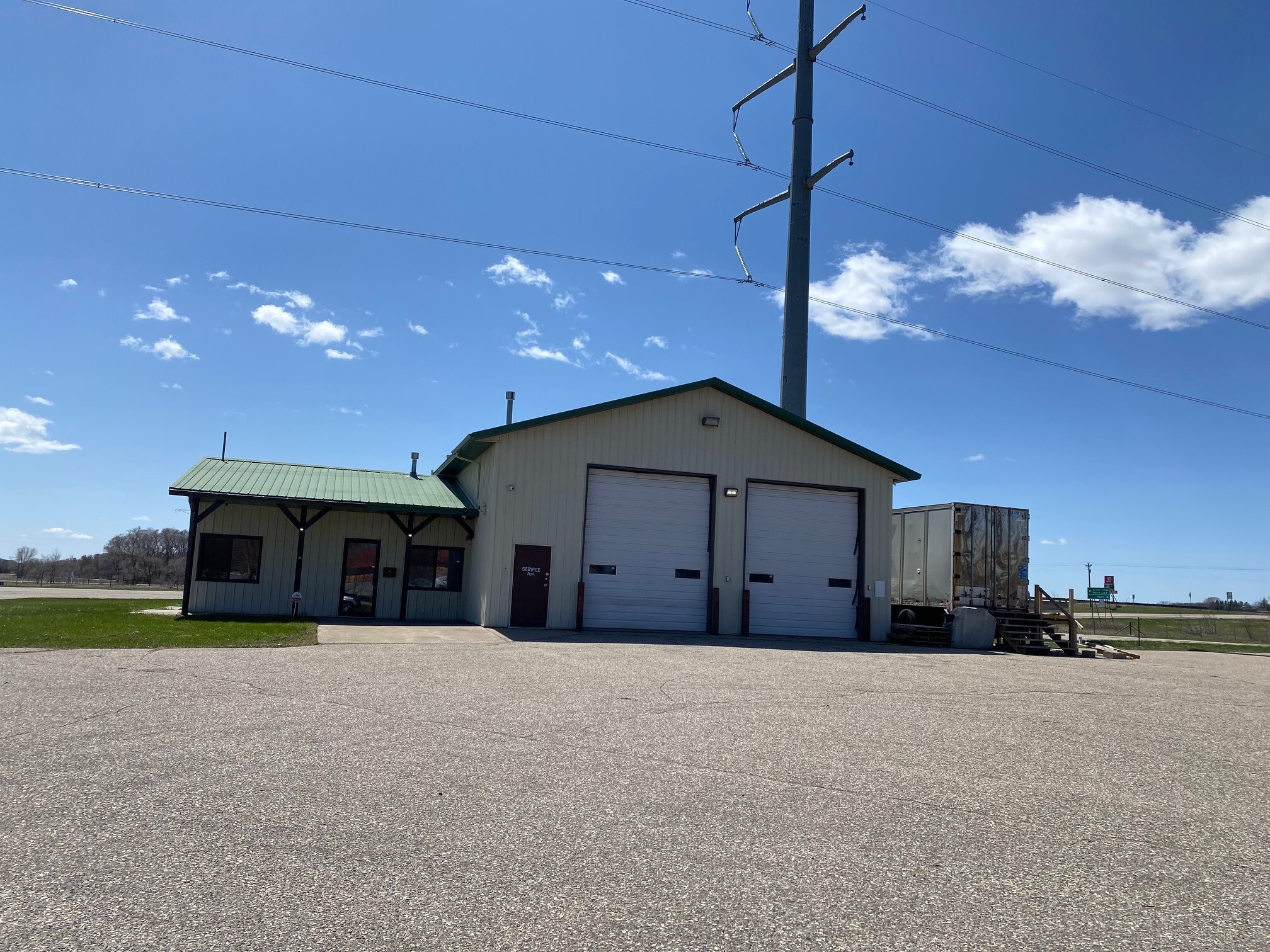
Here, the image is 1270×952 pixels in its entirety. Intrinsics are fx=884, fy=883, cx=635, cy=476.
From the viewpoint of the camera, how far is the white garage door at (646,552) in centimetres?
2023

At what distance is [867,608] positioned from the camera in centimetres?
2194

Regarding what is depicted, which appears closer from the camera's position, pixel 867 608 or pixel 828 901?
pixel 828 901

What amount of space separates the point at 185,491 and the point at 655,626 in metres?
11.0

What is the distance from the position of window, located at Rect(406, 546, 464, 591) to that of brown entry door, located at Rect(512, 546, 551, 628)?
447 centimetres

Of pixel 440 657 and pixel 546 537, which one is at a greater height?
pixel 546 537

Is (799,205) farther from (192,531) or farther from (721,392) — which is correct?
(192,531)

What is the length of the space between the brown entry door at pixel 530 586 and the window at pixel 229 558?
24.3 ft

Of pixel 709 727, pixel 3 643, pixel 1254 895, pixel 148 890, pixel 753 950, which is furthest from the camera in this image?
pixel 3 643

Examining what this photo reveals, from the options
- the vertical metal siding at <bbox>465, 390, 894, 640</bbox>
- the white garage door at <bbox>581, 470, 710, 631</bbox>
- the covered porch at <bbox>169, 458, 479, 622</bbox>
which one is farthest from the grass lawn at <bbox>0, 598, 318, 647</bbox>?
the white garage door at <bbox>581, 470, 710, 631</bbox>

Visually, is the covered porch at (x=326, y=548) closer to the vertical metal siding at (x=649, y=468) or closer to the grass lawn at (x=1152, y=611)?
the vertical metal siding at (x=649, y=468)

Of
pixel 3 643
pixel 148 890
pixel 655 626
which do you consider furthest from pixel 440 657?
pixel 148 890

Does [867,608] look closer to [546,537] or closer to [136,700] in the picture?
[546,537]

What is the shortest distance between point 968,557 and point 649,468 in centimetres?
845

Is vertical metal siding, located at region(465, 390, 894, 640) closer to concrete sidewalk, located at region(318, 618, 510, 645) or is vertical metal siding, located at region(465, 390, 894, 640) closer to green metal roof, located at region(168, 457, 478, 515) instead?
concrete sidewalk, located at region(318, 618, 510, 645)
